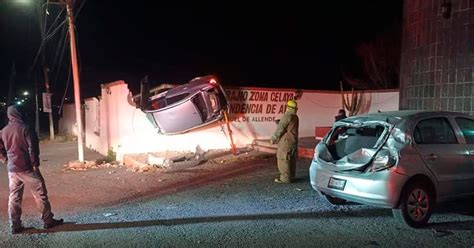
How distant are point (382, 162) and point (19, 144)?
16.5 feet

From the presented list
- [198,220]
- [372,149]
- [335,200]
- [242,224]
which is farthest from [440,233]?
[198,220]

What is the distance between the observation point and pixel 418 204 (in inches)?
254

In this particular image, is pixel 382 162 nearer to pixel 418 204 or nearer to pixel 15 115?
pixel 418 204

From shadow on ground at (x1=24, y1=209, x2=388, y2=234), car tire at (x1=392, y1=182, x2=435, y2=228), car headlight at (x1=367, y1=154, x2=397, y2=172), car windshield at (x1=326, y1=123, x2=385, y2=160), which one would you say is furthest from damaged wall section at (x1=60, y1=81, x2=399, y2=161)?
car tire at (x1=392, y1=182, x2=435, y2=228)

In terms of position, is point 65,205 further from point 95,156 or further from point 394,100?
point 394,100

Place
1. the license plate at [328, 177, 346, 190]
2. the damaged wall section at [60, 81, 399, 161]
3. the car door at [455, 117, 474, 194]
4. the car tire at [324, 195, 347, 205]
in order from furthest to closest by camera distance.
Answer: the damaged wall section at [60, 81, 399, 161]
the car tire at [324, 195, 347, 205]
the car door at [455, 117, 474, 194]
the license plate at [328, 177, 346, 190]

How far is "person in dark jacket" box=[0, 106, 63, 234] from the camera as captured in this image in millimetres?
6445

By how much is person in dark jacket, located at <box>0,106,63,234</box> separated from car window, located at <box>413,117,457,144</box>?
17.5 ft

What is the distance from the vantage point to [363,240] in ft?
19.5

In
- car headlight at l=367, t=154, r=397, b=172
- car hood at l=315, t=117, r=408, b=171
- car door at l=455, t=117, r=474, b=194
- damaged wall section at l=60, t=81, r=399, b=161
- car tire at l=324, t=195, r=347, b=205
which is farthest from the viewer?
damaged wall section at l=60, t=81, r=399, b=161

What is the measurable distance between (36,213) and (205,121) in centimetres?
719

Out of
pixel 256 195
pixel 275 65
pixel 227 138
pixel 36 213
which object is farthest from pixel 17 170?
pixel 275 65

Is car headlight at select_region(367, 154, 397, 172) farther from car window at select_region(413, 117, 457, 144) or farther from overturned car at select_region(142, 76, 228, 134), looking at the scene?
overturned car at select_region(142, 76, 228, 134)

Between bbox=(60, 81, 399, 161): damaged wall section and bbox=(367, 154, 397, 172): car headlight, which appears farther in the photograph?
bbox=(60, 81, 399, 161): damaged wall section
